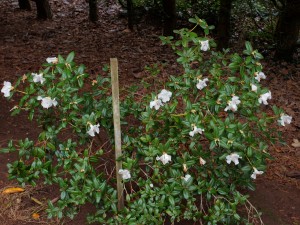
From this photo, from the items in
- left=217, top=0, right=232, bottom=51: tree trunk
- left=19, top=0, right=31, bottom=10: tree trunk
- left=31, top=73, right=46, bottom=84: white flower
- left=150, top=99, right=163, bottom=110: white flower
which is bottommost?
left=19, top=0, right=31, bottom=10: tree trunk

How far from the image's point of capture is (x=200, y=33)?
7.05 m

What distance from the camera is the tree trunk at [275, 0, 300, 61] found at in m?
5.48

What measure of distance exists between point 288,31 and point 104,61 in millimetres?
2705

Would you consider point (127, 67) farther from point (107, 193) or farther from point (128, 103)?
point (107, 193)

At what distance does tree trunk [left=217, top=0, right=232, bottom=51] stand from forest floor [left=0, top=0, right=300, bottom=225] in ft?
2.37

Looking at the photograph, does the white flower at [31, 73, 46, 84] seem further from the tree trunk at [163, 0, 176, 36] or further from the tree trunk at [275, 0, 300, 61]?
the tree trunk at [163, 0, 176, 36]

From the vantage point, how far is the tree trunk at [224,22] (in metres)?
5.53

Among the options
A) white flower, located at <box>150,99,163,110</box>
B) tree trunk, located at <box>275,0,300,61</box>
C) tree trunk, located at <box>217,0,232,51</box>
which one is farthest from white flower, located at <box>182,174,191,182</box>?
tree trunk, located at <box>275,0,300,61</box>

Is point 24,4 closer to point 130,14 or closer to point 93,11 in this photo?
point 93,11

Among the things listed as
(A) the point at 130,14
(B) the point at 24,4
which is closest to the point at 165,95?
(A) the point at 130,14

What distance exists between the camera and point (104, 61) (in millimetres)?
5629

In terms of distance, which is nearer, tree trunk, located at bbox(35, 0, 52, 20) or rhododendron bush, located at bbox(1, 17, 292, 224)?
rhododendron bush, located at bbox(1, 17, 292, 224)

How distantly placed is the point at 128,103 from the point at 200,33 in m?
4.77

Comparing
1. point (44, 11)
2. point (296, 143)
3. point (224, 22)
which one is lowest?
point (296, 143)
